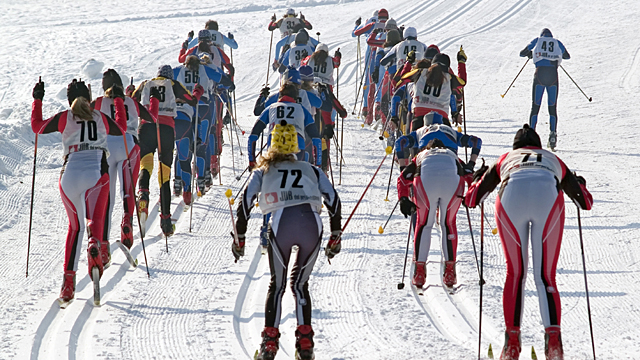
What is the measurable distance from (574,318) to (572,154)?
7458mm

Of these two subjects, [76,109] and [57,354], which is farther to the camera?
[76,109]

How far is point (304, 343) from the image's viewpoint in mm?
5215

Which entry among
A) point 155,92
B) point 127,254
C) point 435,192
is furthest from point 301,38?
point 435,192

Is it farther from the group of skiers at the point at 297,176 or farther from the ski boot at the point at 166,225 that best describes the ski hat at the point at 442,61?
the ski boot at the point at 166,225

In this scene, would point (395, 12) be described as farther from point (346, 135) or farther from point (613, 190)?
point (613, 190)

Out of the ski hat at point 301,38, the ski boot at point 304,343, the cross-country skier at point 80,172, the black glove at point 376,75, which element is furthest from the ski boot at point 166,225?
the black glove at point 376,75

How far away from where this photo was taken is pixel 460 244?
8391 millimetres

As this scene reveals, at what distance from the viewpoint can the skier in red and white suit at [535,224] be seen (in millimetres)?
5113

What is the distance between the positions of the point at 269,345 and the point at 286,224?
0.88m

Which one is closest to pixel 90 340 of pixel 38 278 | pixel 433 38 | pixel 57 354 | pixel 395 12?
pixel 57 354

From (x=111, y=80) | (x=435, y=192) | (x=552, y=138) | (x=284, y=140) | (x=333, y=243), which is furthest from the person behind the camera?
(x=552, y=138)

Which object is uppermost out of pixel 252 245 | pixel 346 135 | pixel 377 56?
pixel 377 56

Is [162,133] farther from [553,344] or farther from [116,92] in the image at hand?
[553,344]

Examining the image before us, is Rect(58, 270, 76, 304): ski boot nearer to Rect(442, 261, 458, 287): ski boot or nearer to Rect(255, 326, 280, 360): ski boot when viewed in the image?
Rect(255, 326, 280, 360): ski boot
